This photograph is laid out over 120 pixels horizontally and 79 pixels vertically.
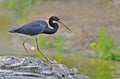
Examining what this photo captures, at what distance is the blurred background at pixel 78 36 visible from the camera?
67.0 feet

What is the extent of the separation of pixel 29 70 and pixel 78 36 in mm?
12907

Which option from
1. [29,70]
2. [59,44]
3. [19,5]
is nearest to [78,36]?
[59,44]

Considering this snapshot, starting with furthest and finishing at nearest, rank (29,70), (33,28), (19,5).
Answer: (19,5), (33,28), (29,70)

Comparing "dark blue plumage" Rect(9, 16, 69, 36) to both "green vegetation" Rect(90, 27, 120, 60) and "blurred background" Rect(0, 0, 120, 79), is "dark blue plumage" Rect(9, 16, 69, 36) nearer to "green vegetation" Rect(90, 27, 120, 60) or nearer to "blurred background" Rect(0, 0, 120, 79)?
"blurred background" Rect(0, 0, 120, 79)

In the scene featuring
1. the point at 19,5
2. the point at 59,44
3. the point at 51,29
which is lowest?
the point at 59,44

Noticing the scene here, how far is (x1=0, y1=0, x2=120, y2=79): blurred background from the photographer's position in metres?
20.4

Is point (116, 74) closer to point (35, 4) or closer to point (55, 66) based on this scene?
point (55, 66)

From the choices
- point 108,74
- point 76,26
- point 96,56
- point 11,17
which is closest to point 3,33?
point 76,26

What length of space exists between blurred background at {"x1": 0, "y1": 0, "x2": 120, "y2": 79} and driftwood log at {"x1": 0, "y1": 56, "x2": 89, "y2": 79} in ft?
12.2

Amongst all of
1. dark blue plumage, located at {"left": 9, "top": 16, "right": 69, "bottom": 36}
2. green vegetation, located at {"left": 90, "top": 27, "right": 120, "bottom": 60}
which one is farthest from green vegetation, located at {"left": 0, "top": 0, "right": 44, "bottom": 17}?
dark blue plumage, located at {"left": 9, "top": 16, "right": 69, "bottom": 36}

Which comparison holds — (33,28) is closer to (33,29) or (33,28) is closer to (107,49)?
(33,29)

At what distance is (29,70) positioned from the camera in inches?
504

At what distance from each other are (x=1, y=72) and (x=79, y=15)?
65.8 ft

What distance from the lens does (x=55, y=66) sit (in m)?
13.4
